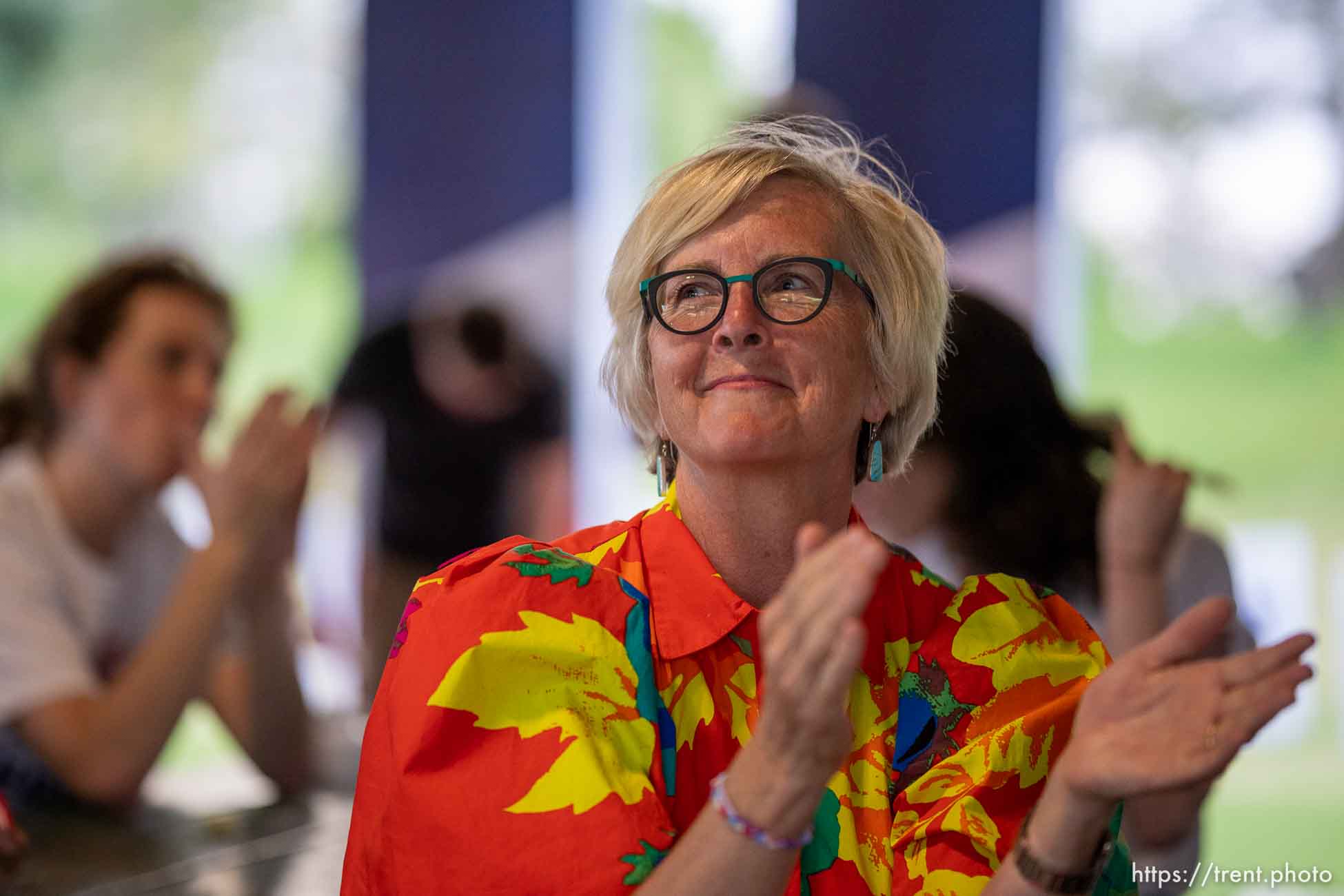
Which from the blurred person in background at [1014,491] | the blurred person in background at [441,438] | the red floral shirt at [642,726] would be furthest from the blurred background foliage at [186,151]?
the red floral shirt at [642,726]

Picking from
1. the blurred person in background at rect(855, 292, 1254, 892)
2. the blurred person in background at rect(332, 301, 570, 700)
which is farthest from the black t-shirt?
the blurred person in background at rect(855, 292, 1254, 892)

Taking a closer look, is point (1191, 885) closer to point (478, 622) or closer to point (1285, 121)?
point (478, 622)

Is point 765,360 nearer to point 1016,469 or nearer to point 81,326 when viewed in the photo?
point 1016,469

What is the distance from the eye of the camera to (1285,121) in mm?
4199

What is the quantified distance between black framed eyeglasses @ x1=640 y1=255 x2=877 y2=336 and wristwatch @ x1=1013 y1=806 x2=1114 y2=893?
0.50m

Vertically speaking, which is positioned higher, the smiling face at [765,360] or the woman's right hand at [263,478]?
the smiling face at [765,360]

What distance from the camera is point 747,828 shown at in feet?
3.15

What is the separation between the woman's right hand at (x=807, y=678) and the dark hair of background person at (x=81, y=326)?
1816 millimetres

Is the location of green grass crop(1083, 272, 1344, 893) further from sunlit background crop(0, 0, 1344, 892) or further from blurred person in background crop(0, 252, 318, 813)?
blurred person in background crop(0, 252, 318, 813)

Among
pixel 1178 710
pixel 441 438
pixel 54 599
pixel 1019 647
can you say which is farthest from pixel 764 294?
pixel 441 438

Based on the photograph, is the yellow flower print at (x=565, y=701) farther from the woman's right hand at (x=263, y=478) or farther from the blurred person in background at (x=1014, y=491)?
the woman's right hand at (x=263, y=478)

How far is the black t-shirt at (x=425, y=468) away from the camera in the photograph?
3453mm

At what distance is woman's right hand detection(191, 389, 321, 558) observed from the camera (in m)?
2.17

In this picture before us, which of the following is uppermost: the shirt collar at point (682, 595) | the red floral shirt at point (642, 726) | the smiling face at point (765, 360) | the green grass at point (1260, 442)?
the smiling face at point (765, 360)
